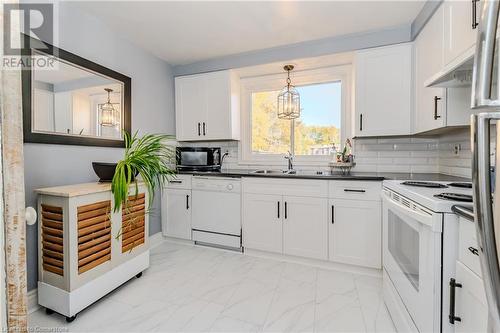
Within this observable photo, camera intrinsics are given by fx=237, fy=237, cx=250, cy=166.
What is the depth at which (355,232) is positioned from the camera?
223cm

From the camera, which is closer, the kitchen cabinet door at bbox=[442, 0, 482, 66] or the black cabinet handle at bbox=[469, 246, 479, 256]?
the black cabinet handle at bbox=[469, 246, 479, 256]

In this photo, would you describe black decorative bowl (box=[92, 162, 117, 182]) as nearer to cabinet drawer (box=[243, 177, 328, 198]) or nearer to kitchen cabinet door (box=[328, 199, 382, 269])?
cabinet drawer (box=[243, 177, 328, 198])

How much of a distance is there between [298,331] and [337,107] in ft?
7.99

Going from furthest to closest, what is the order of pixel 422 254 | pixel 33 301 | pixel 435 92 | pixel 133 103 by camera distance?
pixel 133 103 < pixel 435 92 < pixel 33 301 < pixel 422 254

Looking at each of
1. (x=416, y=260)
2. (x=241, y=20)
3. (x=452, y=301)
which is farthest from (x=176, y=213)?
(x=452, y=301)

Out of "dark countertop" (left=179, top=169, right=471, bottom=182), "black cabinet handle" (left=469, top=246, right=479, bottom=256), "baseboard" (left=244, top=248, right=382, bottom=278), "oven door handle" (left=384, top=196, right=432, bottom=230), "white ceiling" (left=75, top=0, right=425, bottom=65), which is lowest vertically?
"baseboard" (left=244, top=248, right=382, bottom=278)

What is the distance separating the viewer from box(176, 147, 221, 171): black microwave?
3059 millimetres

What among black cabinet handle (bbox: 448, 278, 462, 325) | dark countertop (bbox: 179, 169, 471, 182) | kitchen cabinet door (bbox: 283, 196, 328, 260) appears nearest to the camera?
black cabinet handle (bbox: 448, 278, 462, 325)

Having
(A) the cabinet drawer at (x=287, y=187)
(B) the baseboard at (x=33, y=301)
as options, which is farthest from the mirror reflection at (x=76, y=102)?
(A) the cabinet drawer at (x=287, y=187)

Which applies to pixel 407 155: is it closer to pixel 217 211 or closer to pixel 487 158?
pixel 217 211

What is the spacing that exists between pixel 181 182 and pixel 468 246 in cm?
266

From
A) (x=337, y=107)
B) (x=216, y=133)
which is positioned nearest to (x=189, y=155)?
(x=216, y=133)

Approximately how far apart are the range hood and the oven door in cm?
69

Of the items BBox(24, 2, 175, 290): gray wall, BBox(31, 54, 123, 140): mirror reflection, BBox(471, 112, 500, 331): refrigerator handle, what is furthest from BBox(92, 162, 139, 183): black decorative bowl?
BBox(471, 112, 500, 331): refrigerator handle
